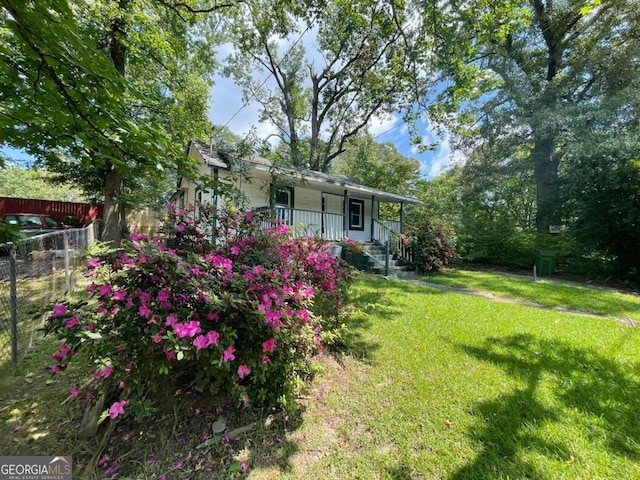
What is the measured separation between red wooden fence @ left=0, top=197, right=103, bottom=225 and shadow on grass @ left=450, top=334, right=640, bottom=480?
21.2m

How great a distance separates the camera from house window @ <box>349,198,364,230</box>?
13.0 meters

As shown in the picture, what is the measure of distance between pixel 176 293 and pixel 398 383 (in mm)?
2245

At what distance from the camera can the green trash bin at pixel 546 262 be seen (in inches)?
413

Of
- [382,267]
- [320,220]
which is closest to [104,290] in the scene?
[382,267]

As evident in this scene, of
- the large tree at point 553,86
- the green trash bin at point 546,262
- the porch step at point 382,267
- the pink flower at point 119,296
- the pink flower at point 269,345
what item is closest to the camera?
the pink flower at point 119,296

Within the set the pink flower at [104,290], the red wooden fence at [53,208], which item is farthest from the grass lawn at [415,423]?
the red wooden fence at [53,208]

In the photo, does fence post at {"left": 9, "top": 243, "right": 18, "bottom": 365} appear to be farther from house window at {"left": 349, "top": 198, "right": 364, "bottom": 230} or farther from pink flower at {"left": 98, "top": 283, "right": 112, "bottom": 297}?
house window at {"left": 349, "top": 198, "right": 364, "bottom": 230}

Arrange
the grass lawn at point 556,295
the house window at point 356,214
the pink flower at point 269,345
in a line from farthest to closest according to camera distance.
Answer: the house window at point 356,214, the grass lawn at point 556,295, the pink flower at point 269,345

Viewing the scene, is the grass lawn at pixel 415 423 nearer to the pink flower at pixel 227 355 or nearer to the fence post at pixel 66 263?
the pink flower at pixel 227 355

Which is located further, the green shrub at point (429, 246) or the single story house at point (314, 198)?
the green shrub at point (429, 246)

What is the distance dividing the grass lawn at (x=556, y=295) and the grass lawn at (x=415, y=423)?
239cm

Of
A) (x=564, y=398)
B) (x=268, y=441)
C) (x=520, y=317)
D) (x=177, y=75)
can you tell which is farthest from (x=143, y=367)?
(x=177, y=75)

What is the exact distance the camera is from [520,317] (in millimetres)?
4523

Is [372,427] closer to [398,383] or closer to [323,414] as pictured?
[323,414]
